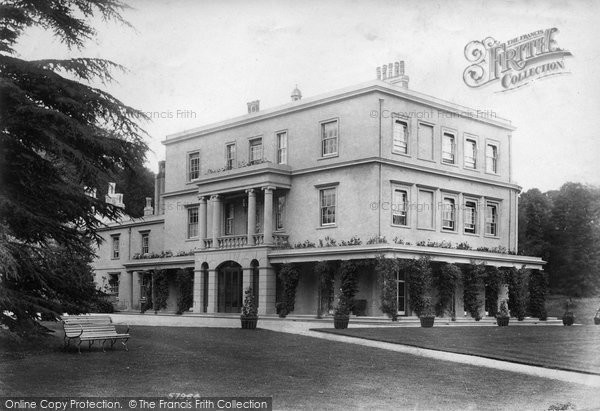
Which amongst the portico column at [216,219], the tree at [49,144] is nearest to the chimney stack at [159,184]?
the portico column at [216,219]

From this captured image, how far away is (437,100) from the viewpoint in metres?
31.7

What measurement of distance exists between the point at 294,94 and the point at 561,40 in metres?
21.9

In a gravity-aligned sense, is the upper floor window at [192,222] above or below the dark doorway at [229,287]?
above

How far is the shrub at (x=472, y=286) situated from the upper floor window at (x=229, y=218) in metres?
11.5

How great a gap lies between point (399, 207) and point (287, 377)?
60.9 ft

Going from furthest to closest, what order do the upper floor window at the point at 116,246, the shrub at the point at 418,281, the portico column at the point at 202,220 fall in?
the upper floor window at the point at 116,246 → the portico column at the point at 202,220 → the shrub at the point at 418,281

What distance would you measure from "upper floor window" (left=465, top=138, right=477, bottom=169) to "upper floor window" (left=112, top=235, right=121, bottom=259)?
71.9ft

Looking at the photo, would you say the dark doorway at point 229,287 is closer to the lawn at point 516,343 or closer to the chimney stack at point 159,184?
the chimney stack at point 159,184

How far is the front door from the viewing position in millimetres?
33344

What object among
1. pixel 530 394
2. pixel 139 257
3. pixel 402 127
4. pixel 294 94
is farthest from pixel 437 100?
pixel 530 394

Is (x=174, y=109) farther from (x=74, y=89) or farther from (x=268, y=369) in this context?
(x=268, y=369)

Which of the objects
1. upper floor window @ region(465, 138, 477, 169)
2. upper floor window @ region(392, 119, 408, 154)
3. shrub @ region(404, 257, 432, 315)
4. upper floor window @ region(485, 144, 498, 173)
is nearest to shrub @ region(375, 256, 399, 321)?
shrub @ region(404, 257, 432, 315)

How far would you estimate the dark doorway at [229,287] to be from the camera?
3338 centimetres

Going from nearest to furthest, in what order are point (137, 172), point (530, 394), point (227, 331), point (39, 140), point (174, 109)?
point (530, 394) < point (39, 140) < point (137, 172) < point (174, 109) < point (227, 331)
